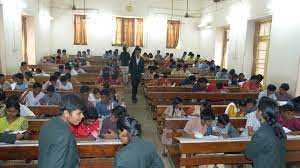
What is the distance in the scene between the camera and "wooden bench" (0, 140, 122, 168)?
3135 millimetres

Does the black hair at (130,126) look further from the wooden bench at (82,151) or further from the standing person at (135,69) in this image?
the standing person at (135,69)

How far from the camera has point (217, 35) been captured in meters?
12.8

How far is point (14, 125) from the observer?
3740 millimetres

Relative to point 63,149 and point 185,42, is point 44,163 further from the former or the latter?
point 185,42

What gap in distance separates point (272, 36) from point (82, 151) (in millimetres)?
6815

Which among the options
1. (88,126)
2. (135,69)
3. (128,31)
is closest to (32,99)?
(88,126)

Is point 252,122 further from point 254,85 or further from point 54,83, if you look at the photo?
point 54,83

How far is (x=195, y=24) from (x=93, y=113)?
12.6 m

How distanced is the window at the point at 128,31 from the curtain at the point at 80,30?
1668mm

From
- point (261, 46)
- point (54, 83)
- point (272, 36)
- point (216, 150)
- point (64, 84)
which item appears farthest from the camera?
point (261, 46)

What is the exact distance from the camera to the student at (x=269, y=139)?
97.8 inches

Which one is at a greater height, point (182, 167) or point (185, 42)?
point (185, 42)

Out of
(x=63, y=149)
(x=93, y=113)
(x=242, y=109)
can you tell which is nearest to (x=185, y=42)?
(x=242, y=109)

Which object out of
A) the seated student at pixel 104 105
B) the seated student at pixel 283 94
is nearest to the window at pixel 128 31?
the seated student at pixel 283 94
